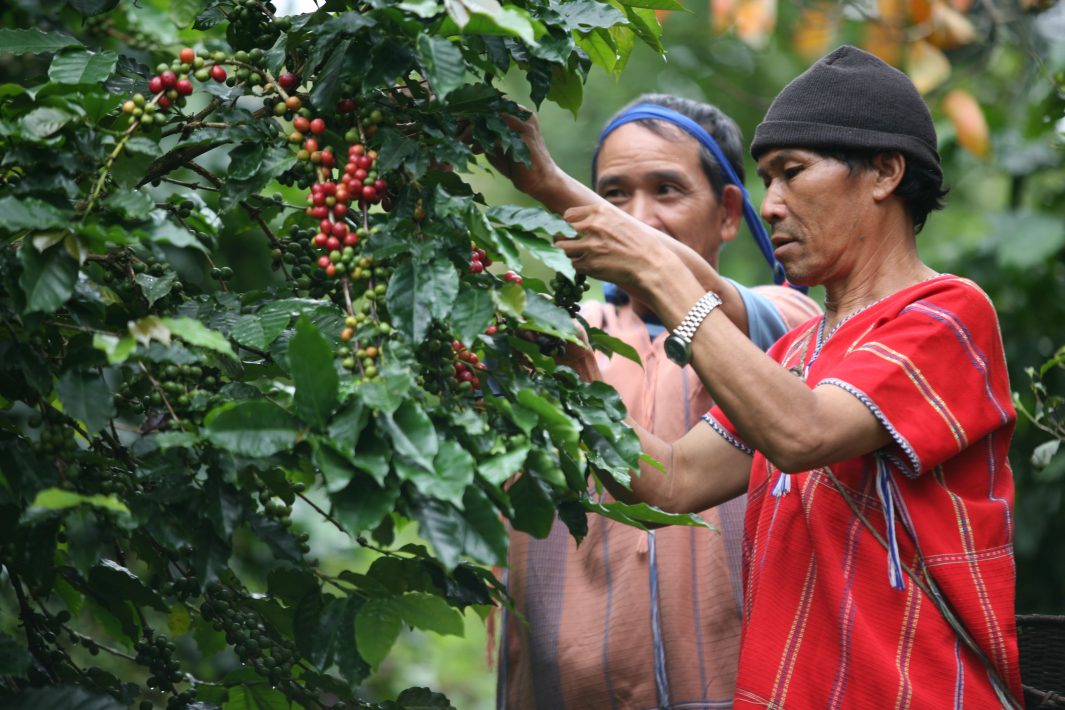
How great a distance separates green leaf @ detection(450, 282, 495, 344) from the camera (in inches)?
64.9

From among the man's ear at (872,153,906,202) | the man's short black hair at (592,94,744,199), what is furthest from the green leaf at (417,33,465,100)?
the man's short black hair at (592,94,744,199)

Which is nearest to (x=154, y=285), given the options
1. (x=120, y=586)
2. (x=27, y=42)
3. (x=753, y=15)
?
(x=27, y=42)

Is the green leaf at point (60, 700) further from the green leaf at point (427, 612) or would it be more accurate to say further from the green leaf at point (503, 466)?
the green leaf at point (503, 466)

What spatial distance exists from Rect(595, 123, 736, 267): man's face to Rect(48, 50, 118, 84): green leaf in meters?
1.50

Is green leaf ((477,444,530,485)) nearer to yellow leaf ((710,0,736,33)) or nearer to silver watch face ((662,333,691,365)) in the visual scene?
silver watch face ((662,333,691,365))

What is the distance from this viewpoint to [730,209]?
3207 mm

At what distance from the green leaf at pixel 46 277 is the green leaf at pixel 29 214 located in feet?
0.12

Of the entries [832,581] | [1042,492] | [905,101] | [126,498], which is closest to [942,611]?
[832,581]

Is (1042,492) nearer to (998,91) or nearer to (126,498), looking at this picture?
(998,91)

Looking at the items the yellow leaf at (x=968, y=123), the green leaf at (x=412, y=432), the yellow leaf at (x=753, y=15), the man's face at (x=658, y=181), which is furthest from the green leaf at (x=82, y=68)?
the yellow leaf at (x=968, y=123)

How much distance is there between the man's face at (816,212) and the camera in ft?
7.39

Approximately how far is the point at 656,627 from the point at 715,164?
1204 millimetres

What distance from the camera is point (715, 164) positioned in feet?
10.3

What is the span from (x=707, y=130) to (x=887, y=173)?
992 mm
